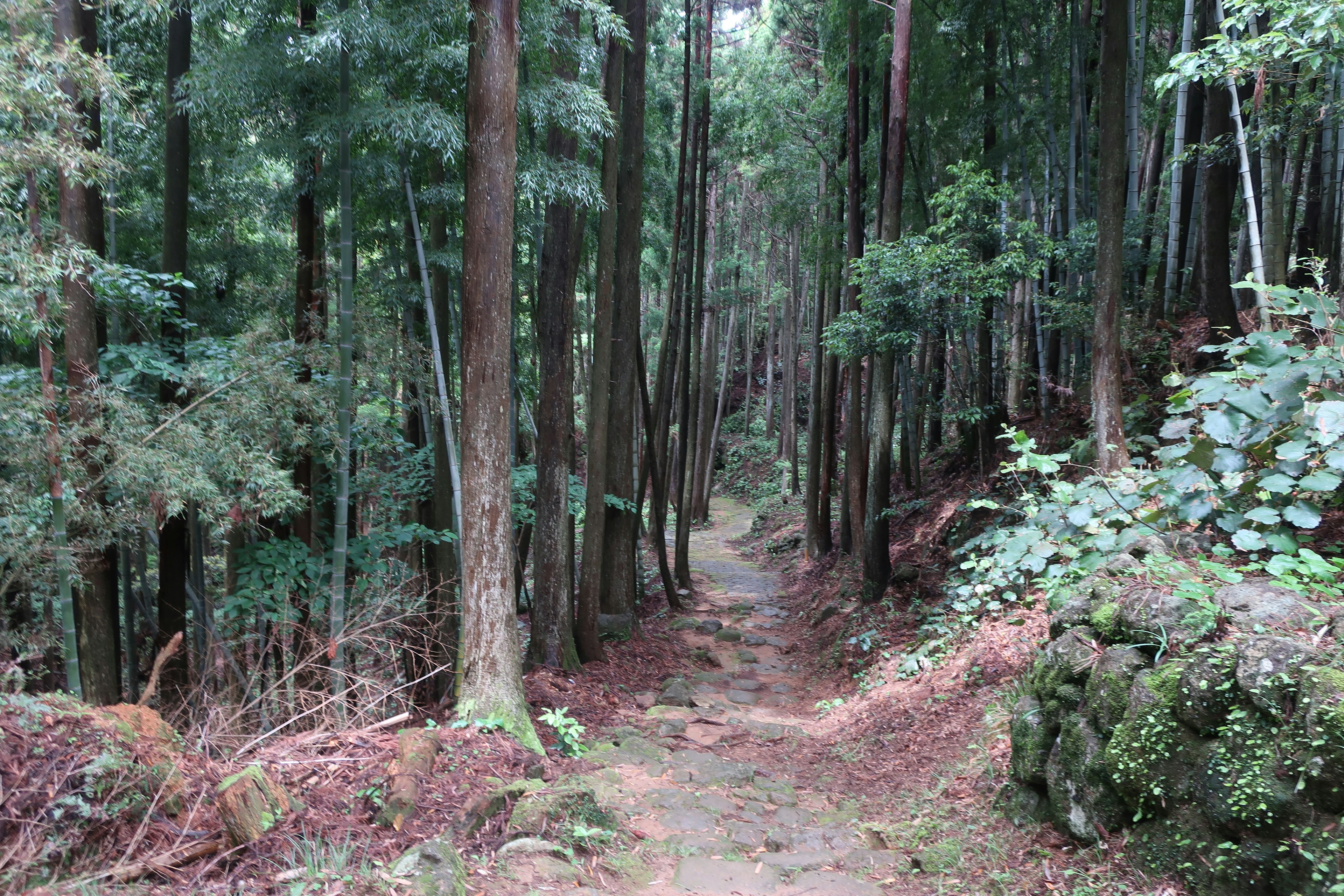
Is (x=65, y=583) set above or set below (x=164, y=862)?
above

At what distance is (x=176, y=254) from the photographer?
20.3 ft

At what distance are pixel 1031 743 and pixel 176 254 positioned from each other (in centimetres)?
714

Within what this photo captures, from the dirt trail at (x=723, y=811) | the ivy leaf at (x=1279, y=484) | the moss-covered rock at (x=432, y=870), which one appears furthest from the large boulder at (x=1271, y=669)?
the moss-covered rock at (x=432, y=870)

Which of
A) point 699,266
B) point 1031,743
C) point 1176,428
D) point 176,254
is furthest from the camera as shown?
point 699,266

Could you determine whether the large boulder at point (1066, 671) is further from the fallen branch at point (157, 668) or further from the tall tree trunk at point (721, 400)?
the tall tree trunk at point (721, 400)

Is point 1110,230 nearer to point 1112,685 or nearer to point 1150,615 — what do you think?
point 1150,615

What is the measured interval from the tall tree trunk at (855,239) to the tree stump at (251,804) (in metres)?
7.22

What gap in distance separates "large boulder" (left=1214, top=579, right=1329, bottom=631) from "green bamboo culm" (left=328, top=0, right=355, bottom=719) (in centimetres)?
475

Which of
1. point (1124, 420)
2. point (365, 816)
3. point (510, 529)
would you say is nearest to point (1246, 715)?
point (365, 816)

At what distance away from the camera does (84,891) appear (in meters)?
2.40

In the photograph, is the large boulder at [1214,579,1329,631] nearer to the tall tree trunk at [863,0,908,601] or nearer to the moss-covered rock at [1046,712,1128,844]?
the moss-covered rock at [1046,712,1128,844]

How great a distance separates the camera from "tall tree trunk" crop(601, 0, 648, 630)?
7.64m

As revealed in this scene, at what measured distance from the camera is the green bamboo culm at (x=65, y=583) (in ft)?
14.0

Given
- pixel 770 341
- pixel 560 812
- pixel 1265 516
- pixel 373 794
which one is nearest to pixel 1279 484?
pixel 1265 516
